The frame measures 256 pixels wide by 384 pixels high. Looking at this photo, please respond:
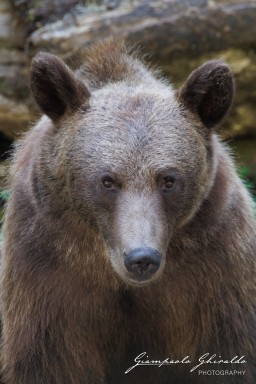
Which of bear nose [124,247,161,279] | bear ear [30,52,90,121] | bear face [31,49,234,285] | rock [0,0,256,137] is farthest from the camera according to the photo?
rock [0,0,256,137]

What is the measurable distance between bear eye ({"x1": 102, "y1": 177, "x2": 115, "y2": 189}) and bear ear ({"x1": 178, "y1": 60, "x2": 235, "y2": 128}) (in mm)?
811

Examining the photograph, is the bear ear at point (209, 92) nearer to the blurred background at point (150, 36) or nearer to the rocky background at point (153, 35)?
the rocky background at point (153, 35)

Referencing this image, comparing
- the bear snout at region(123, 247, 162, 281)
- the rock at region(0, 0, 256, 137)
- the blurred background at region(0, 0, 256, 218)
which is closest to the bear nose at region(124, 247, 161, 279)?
the bear snout at region(123, 247, 162, 281)

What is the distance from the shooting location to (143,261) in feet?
17.7

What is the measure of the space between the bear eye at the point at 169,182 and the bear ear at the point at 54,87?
86 cm

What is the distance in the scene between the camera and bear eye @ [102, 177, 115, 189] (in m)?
5.80

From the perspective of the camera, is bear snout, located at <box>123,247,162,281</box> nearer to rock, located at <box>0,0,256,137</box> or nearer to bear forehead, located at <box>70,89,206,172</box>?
bear forehead, located at <box>70,89,206,172</box>

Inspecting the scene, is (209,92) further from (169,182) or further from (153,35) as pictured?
(153,35)

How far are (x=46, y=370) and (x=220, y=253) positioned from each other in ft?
4.83

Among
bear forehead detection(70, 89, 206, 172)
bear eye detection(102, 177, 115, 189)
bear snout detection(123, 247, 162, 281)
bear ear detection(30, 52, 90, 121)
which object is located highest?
bear ear detection(30, 52, 90, 121)

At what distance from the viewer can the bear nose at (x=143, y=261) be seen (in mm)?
5402

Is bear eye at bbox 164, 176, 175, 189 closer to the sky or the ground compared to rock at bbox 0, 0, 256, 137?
closer to the sky

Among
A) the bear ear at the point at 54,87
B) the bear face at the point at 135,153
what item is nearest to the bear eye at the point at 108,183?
the bear face at the point at 135,153

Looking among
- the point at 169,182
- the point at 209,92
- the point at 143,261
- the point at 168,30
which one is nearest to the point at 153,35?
the point at 168,30
